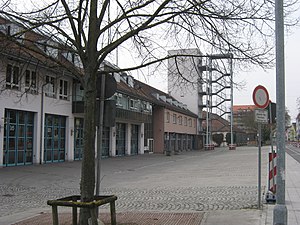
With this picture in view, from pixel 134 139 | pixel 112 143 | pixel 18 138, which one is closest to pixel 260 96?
pixel 18 138

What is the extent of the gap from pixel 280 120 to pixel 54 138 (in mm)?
25030

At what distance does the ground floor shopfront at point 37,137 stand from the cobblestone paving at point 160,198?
900 centimetres

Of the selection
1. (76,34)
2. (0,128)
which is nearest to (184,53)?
(76,34)

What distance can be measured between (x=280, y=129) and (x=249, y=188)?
8196 millimetres

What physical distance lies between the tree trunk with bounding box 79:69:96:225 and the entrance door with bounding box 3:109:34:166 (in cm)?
1894

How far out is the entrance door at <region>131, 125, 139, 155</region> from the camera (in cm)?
4641

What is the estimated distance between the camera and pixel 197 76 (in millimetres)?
9578

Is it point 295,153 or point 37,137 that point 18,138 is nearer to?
point 37,137

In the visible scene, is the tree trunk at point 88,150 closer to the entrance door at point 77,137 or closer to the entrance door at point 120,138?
the entrance door at point 77,137

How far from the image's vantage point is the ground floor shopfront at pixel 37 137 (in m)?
24.9

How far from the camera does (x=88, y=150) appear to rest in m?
7.13

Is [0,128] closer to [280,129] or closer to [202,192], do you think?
[202,192]

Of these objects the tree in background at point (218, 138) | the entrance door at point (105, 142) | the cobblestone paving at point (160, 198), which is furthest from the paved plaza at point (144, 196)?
the tree in background at point (218, 138)

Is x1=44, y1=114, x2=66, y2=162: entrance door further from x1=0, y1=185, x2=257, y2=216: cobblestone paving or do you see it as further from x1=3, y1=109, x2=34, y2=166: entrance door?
x1=0, y1=185, x2=257, y2=216: cobblestone paving
